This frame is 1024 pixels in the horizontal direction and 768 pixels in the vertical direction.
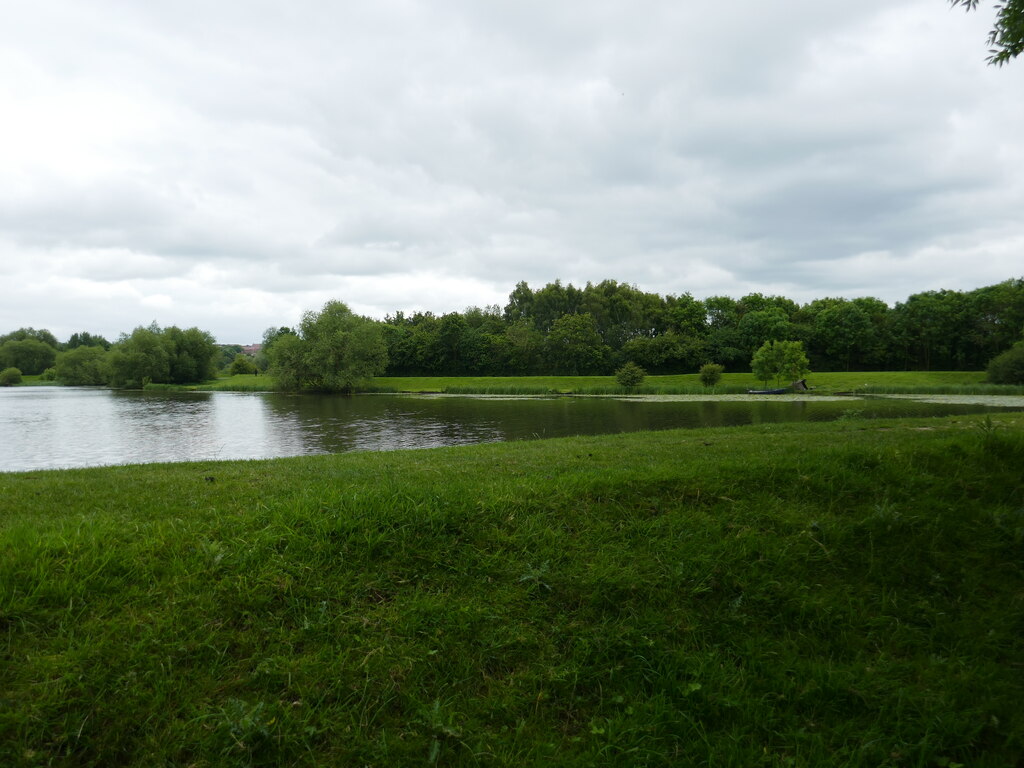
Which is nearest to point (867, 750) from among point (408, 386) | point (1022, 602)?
point (1022, 602)

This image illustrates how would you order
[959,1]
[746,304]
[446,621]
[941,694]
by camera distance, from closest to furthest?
[941,694], [446,621], [959,1], [746,304]

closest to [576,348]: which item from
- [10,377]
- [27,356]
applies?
[10,377]

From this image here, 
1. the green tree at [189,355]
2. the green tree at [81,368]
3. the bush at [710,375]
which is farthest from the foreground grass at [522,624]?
the green tree at [81,368]

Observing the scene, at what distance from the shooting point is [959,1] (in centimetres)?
793

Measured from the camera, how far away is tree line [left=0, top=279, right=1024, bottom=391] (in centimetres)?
7281

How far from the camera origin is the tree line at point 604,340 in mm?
72812

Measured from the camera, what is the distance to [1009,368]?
5203cm

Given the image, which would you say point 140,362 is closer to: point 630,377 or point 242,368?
point 242,368

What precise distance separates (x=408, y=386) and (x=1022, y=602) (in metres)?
75.0

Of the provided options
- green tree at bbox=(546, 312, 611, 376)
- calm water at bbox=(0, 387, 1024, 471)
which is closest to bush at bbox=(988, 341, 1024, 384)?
calm water at bbox=(0, 387, 1024, 471)

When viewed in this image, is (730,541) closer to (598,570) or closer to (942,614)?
(598,570)

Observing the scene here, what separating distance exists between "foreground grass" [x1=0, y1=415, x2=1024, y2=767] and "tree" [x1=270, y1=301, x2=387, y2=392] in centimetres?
6701

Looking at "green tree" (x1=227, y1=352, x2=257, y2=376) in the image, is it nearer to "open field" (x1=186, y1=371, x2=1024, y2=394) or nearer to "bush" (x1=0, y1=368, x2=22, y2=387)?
"bush" (x1=0, y1=368, x2=22, y2=387)

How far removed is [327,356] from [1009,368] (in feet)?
249
